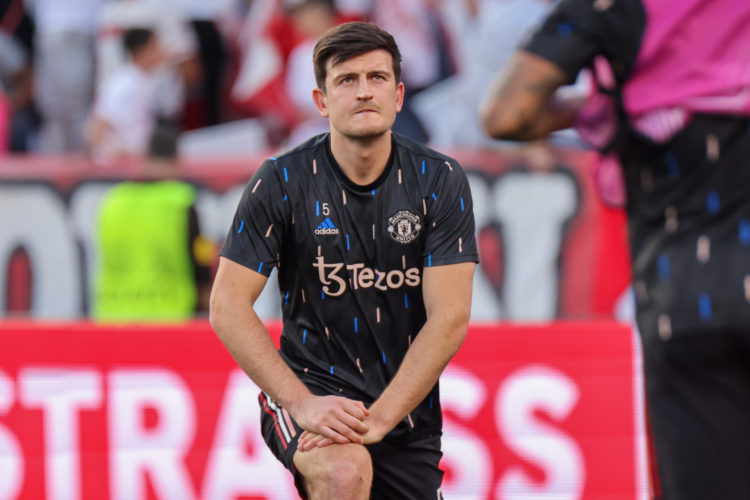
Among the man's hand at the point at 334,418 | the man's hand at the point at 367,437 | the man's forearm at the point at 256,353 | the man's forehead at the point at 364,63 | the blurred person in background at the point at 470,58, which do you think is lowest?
the man's hand at the point at 367,437

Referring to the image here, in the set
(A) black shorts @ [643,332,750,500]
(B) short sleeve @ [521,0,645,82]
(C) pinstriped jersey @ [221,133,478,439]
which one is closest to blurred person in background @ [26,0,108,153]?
(C) pinstriped jersey @ [221,133,478,439]

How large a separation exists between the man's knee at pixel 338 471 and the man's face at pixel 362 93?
3.52 ft

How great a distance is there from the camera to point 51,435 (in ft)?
18.9

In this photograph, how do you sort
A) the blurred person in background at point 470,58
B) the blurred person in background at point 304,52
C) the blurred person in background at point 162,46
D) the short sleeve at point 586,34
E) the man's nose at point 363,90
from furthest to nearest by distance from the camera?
the blurred person in background at point 162,46 → the blurred person in background at point 304,52 → the blurred person in background at point 470,58 → the man's nose at point 363,90 → the short sleeve at point 586,34

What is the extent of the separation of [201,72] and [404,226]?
8029 mm

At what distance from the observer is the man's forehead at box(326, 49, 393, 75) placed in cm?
350

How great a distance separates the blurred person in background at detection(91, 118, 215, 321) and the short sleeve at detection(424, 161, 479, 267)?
471cm

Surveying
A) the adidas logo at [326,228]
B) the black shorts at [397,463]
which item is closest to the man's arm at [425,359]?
the black shorts at [397,463]

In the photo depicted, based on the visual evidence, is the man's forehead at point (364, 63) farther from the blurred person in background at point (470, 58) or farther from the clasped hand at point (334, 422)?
the blurred person in background at point (470, 58)

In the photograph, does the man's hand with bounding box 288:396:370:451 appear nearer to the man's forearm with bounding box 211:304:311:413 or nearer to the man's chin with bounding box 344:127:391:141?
the man's forearm with bounding box 211:304:311:413

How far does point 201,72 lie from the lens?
11273 mm

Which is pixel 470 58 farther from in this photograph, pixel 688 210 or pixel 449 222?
pixel 688 210

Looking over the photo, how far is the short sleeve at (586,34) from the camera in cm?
268

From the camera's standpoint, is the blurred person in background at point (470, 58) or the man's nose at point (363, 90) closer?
the man's nose at point (363, 90)
